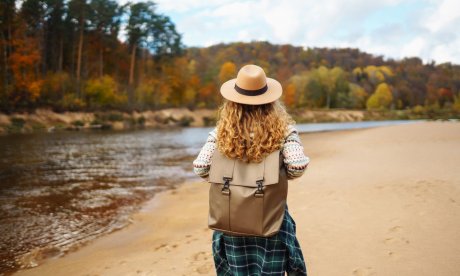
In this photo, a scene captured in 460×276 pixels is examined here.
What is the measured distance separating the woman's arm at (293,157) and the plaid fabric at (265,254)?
377 mm

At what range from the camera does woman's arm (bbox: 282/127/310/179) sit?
236 centimetres

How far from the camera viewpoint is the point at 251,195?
2.29 meters

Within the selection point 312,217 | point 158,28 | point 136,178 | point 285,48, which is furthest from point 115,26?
point 285,48

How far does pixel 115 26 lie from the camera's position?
5128 centimetres

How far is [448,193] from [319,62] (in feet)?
416

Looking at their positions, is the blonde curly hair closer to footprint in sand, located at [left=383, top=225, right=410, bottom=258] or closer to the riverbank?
footprint in sand, located at [left=383, top=225, right=410, bottom=258]

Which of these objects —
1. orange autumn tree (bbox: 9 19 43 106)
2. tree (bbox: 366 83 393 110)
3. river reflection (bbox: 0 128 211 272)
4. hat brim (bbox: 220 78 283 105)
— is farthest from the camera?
tree (bbox: 366 83 393 110)

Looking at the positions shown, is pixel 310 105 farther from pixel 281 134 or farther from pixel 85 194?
pixel 281 134

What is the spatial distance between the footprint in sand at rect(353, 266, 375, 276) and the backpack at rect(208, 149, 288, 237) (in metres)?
2.09

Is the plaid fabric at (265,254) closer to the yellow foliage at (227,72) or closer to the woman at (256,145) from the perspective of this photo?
the woman at (256,145)

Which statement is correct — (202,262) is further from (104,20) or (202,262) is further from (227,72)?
(227,72)

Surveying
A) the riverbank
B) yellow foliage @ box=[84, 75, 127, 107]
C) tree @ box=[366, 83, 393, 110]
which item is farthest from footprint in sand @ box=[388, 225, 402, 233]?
tree @ box=[366, 83, 393, 110]

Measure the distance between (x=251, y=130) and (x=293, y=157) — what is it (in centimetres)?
31

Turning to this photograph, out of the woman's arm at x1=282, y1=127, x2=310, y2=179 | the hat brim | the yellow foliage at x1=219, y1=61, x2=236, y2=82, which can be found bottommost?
the woman's arm at x1=282, y1=127, x2=310, y2=179
